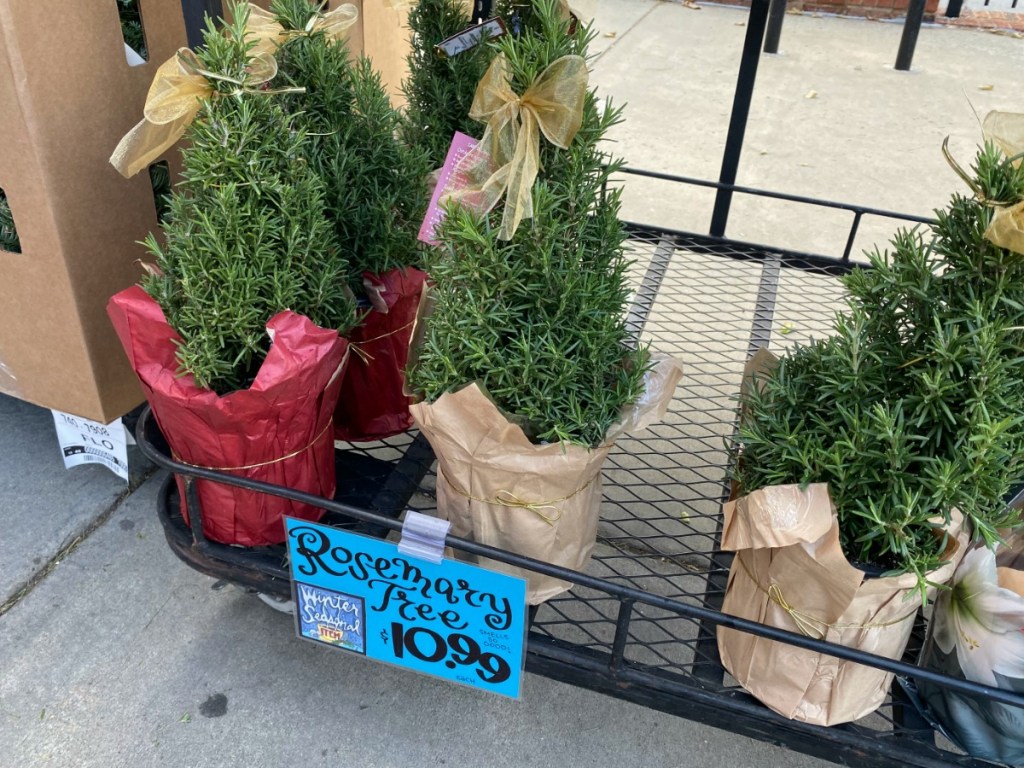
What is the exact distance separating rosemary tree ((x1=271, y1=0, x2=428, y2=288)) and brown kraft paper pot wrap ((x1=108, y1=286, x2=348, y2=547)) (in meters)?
0.26

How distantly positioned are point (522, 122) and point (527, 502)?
0.47 metres

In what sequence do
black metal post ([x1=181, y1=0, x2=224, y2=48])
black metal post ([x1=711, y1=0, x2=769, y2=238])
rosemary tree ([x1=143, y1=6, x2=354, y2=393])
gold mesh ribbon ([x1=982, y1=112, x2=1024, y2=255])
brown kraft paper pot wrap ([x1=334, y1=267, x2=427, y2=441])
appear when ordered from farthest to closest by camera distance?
black metal post ([x1=711, y1=0, x2=769, y2=238]), brown kraft paper pot wrap ([x1=334, y1=267, x2=427, y2=441]), black metal post ([x1=181, y1=0, x2=224, y2=48]), rosemary tree ([x1=143, y1=6, x2=354, y2=393]), gold mesh ribbon ([x1=982, y1=112, x2=1024, y2=255])

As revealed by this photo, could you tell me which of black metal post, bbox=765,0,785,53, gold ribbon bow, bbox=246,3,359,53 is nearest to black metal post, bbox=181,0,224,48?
gold ribbon bow, bbox=246,3,359,53

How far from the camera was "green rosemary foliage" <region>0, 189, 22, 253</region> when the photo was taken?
140 centimetres

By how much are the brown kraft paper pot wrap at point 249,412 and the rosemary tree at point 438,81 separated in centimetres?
57

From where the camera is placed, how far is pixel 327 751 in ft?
4.33

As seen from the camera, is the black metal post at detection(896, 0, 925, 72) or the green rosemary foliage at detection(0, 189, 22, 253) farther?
the black metal post at detection(896, 0, 925, 72)

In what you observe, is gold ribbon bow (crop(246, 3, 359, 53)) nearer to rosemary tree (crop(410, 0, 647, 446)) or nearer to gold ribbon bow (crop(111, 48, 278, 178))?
gold ribbon bow (crop(111, 48, 278, 178))

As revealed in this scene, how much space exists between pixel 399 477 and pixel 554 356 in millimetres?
531

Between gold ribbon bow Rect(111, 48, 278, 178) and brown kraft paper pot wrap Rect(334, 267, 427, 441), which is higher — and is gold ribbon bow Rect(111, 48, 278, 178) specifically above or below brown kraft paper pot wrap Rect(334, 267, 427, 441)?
above

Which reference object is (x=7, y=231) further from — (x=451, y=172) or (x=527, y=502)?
(x=527, y=502)

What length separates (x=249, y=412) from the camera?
3.63 feet

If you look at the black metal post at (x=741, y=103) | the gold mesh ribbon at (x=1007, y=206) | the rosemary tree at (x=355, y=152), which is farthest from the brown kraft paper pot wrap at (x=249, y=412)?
the black metal post at (x=741, y=103)

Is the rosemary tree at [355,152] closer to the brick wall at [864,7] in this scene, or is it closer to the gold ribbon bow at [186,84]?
the gold ribbon bow at [186,84]
